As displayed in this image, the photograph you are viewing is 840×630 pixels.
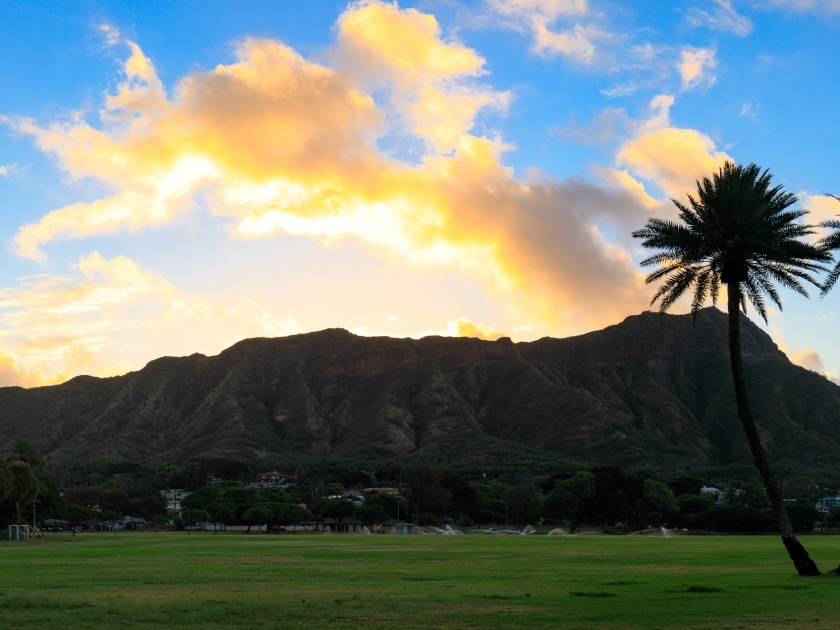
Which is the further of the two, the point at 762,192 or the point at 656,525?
the point at 656,525

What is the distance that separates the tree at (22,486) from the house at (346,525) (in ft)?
195

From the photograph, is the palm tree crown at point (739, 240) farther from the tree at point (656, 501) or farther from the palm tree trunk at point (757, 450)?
the tree at point (656, 501)

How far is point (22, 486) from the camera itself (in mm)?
101562

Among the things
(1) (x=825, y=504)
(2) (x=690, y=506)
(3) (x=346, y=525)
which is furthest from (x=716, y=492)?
(3) (x=346, y=525)

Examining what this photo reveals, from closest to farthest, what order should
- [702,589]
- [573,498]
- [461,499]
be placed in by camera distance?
[702,589] → [573,498] → [461,499]

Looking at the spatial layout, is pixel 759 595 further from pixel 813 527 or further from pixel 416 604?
pixel 813 527

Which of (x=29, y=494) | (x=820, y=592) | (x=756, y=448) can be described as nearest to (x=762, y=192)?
(x=756, y=448)

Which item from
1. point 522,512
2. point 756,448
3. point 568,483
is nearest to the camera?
point 756,448

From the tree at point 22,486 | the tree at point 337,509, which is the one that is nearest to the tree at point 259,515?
the tree at point 337,509

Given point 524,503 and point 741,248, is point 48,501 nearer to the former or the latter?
point 524,503

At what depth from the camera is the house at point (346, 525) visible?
153 metres

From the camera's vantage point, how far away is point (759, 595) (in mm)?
26859

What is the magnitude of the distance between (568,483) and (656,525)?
1729cm

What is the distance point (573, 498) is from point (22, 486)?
7980 centimetres
